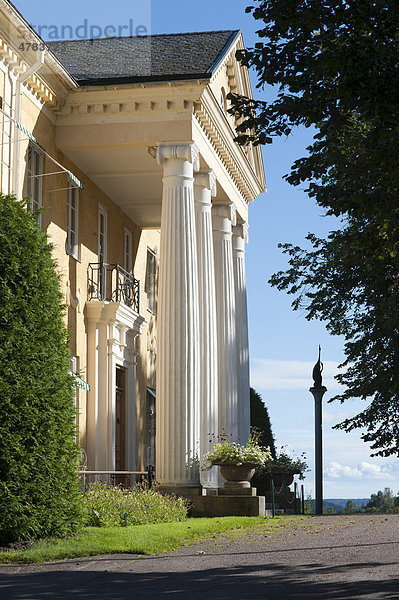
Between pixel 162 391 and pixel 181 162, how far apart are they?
5262mm

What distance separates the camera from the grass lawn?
11477 mm

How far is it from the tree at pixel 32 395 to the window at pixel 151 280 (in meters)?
15.2

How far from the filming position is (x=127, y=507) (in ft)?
54.6

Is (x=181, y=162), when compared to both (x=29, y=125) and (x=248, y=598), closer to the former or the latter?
(x=29, y=125)

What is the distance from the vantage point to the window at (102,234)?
24656 mm

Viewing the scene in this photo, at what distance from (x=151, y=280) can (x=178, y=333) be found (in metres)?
9.43

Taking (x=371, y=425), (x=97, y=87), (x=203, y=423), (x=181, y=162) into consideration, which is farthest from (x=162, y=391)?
(x=371, y=425)

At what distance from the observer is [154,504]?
17.7 metres

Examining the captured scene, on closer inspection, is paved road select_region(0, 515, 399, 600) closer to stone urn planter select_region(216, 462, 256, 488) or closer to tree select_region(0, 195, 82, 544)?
tree select_region(0, 195, 82, 544)

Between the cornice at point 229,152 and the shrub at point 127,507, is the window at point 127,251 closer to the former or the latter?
the cornice at point 229,152

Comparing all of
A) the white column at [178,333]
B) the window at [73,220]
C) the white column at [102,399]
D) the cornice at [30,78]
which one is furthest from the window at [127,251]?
the cornice at [30,78]

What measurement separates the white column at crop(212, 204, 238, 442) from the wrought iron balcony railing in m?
2.50

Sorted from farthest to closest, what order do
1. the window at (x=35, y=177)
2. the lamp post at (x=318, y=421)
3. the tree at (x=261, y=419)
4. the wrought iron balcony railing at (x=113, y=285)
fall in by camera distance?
the tree at (x=261, y=419) → the lamp post at (x=318, y=421) → the wrought iron balcony railing at (x=113, y=285) → the window at (x=35, y=177)

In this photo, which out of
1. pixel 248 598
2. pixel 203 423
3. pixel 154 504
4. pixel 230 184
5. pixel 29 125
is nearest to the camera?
pixel 248 598
